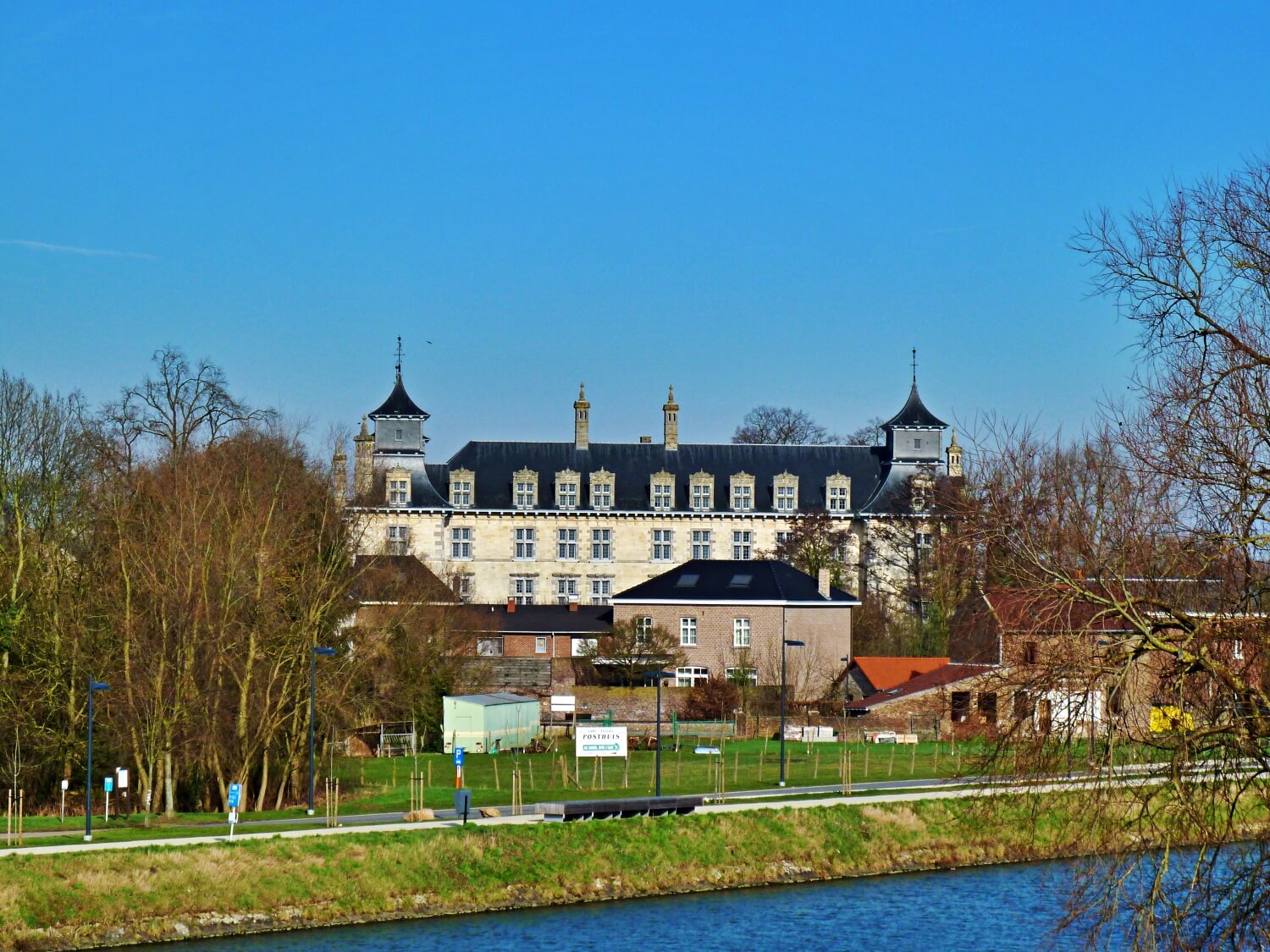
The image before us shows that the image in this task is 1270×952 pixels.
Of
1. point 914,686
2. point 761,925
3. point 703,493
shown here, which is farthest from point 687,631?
point 761,925

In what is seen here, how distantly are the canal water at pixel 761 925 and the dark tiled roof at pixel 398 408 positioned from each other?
55687 mm

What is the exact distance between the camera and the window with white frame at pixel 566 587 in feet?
286

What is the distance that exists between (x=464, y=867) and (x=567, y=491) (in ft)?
181

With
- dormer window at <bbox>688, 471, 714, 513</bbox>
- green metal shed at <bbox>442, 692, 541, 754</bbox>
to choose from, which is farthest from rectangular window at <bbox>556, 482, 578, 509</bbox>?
green metal shed at <bbox>442, 692, 541, 754</bbox>

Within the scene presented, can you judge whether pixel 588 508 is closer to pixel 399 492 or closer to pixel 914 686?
pixel 399 492

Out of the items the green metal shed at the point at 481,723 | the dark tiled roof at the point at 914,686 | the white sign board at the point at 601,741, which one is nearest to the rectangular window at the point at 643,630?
the dark tiled roof at the point at 914,686

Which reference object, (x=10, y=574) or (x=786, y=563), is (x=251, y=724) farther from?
(x=786, y=563)

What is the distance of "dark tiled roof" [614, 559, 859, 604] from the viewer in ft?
216

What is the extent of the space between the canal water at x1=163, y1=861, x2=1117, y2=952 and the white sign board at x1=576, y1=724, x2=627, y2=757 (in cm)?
1072

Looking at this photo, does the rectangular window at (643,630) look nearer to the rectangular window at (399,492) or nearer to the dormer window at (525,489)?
the dormer window at (525,489)

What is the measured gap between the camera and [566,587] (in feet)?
286

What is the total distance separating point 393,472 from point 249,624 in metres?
48.2

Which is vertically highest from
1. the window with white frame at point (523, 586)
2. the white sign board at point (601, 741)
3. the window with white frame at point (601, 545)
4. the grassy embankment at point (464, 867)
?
the window with white frame at point (601, 545)

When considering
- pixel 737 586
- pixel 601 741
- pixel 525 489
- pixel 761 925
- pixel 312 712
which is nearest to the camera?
pixel 761 925
